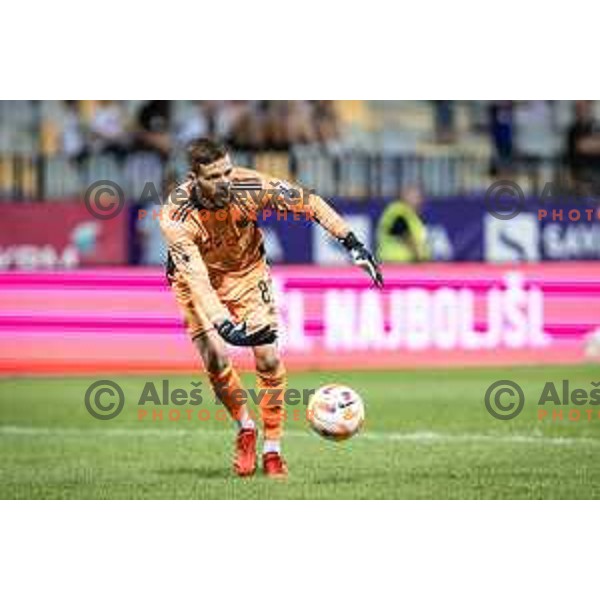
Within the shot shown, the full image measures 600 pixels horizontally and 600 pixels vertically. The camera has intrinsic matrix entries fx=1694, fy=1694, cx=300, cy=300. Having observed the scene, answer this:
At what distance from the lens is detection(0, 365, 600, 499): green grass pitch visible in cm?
797

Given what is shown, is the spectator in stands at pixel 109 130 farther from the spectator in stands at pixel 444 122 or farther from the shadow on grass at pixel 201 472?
the shadow on grass at pixel 201 472

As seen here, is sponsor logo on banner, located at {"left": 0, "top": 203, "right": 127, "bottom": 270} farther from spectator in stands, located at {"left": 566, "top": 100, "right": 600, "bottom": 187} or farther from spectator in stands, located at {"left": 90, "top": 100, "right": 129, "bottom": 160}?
spectator in stands, located at {"left": 566, "top": 100, "right": 600, "bottom": 187}

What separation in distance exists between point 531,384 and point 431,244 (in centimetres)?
216

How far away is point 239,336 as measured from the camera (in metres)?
8.01

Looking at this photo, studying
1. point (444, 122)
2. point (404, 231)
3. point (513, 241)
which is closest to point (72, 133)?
point (404, 231)

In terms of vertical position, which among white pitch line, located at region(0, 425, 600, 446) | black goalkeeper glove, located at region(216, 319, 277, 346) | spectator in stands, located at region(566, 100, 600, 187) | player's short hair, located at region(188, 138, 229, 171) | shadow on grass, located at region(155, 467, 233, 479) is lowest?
Answer: shadow on grass, located at region(155, 467, 233, 479)

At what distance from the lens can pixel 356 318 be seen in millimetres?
10891

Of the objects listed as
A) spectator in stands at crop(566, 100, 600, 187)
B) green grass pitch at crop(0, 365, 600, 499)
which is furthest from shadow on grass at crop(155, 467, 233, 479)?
spectator in stands at crop(566, 100, 600, 187)

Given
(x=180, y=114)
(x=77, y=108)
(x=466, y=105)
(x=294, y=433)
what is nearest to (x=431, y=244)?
(x=466, y=105)

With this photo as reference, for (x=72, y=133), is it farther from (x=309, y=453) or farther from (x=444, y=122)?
(x=309, y=453)

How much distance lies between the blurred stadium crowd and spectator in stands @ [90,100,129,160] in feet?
0.03

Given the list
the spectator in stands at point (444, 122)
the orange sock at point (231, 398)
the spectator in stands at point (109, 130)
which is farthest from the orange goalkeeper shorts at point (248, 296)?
the spectator in stands at point (444, 122)

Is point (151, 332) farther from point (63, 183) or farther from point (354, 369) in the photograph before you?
point (63, 183)

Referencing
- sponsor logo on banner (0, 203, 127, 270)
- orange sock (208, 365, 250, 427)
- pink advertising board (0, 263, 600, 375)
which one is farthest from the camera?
sponsor logo on banner (0, 203, 127, 270)
